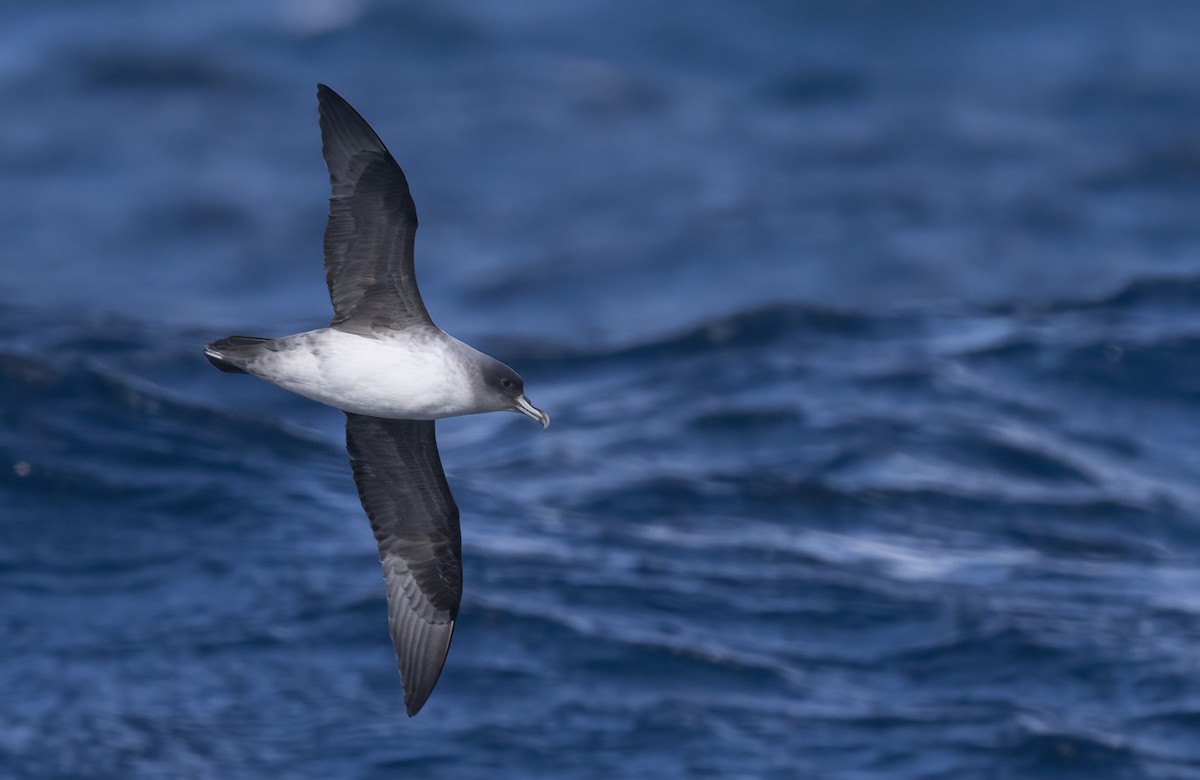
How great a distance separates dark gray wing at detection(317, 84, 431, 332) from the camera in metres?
8.31

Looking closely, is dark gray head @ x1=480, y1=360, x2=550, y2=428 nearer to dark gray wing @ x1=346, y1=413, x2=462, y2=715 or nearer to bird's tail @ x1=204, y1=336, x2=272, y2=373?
dark gray wing @ x1=346, y1=413, x2=462, y2=715

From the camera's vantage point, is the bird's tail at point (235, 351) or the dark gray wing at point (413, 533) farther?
the dark gray wing at point (413, 533)

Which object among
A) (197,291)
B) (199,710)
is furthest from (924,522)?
(197,291)

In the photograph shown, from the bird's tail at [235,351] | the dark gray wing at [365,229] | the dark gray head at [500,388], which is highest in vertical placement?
the dark gray wing at [365,229]

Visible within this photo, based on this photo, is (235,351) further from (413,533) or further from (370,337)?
(413,533)

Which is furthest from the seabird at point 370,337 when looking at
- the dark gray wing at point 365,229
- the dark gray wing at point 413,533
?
the dark gray wing at point 413,533

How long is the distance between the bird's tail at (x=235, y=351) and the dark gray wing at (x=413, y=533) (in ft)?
3.52

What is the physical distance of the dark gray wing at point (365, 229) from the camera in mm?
8312

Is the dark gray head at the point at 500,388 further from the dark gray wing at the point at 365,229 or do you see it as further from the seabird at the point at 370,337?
the dark gray wing at the point at 365,229

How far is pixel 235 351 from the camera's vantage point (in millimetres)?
8367

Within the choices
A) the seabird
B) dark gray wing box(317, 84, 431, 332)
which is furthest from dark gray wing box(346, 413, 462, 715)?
dark gray wing box(317, 84, 431, 332)

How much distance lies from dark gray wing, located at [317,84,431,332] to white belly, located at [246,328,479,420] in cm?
13

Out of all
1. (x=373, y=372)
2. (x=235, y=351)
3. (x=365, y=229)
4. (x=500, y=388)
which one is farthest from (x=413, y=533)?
(x=365, y=229)

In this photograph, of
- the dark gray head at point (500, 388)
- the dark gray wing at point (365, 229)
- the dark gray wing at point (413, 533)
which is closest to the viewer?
the dark gray wing at point (365, 229)
